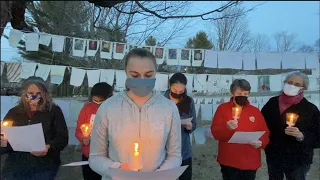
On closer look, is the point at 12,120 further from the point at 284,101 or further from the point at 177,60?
the point at 177,60

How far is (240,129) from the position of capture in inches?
149

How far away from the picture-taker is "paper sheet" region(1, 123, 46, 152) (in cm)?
306

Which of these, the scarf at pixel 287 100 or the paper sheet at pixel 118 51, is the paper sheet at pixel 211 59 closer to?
the paper sheet at pixel 118 51

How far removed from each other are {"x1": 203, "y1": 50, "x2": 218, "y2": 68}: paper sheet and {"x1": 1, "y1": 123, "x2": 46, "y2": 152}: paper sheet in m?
4.22

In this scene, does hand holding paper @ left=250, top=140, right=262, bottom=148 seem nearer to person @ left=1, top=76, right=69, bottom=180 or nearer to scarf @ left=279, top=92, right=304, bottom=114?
scarf @ left=279, top=92, right=304, bottom=114

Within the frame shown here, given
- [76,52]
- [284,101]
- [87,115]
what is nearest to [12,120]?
[87,115]

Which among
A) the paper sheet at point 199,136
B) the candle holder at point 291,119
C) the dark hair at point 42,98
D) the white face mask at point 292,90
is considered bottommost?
the paper sheet at point 199,136

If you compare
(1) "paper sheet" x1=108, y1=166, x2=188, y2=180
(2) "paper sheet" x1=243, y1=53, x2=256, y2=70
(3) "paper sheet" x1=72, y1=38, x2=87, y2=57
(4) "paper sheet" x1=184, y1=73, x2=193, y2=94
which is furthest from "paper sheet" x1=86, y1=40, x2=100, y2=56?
(1) "paper sheet" x1=108, y1=166, x2=188, y2=180

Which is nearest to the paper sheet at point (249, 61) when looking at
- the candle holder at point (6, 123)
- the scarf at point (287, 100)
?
the scarf at point (287, 100)

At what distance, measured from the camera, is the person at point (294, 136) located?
148 inches

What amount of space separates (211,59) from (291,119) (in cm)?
336

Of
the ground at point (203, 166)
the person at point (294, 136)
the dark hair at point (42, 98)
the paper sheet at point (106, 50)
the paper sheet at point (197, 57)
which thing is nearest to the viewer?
the dark hair at point (42, 98)

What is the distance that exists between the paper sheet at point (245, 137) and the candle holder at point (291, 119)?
0.92ft

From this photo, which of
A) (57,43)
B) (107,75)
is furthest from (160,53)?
(57,43)
